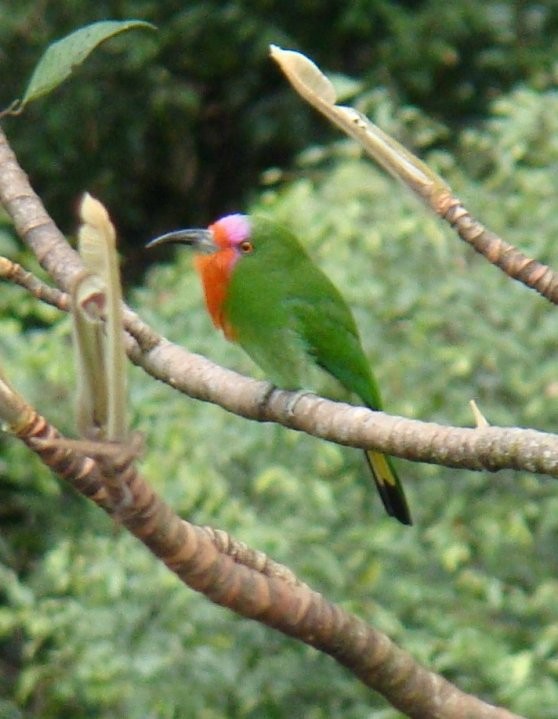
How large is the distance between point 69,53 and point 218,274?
2.96ft

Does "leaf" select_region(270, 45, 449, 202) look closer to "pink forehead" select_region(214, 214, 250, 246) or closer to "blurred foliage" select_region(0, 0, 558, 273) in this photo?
"pink forehead" select_region(214, 214, 250, 246)

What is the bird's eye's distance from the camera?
85.3 inches

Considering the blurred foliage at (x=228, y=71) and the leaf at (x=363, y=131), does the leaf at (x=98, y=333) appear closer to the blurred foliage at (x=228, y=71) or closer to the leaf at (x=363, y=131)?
the leaf at (x=363, y=131)

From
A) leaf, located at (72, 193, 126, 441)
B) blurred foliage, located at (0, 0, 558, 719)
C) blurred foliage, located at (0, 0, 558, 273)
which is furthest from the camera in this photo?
blurred foliage, located at (0, 0, 558, 273)

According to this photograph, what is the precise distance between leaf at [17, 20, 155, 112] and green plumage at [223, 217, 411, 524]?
0.85 m

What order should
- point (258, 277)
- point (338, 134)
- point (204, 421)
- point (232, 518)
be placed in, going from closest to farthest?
1. point (258, 277)
2. point (232, 518)
3. point (204, 421)
4. point (338, 134)

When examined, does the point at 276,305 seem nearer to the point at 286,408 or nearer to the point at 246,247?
the point at 246,247

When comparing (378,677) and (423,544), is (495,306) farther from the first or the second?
(378,677)

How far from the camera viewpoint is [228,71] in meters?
5.61

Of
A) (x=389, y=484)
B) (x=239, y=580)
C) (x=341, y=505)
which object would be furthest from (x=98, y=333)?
(x=341, y=505)

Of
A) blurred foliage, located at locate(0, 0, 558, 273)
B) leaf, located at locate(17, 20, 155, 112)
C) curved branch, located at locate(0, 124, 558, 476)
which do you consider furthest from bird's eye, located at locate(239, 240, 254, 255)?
blurred foliage, located at locate(0, 0, 558, 273)

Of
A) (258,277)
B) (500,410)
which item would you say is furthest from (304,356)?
(500,410)

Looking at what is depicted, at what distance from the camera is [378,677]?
3.89 ft

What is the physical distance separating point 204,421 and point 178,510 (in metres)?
0.22
